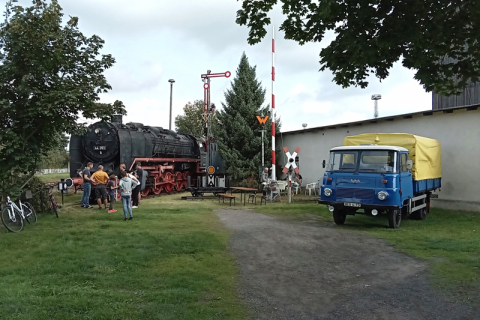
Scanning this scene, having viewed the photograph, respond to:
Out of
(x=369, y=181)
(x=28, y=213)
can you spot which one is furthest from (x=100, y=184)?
(x=369, y=181)

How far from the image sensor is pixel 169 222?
36.3 ft

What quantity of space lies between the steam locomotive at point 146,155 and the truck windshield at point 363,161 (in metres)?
7.64

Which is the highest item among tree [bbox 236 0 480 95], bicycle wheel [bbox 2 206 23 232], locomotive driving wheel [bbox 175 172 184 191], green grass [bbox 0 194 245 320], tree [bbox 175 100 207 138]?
tree [bbox 175 100 207 138]

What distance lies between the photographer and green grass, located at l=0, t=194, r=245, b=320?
4760 mm

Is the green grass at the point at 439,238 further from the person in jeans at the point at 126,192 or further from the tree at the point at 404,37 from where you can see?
the person in jeans at the point at 126,192

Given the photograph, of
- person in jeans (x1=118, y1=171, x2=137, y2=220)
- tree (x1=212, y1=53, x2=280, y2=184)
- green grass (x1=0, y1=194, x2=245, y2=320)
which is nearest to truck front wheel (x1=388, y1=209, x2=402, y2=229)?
green grass (x1=0, y1=194, x2=245, y2=320)

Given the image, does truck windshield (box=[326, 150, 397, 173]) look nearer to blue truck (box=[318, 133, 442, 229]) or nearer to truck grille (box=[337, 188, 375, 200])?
→ blue truck (box=[318, 133, 442, 229])

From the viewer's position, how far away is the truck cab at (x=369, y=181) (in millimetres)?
10102

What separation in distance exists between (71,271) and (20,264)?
1102 millimetres

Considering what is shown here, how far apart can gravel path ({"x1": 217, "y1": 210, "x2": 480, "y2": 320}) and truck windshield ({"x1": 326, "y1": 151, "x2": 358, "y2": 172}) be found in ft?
6.09

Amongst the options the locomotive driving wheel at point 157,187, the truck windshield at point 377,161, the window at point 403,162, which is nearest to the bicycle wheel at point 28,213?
the locomotive driving wheel at point 157,187

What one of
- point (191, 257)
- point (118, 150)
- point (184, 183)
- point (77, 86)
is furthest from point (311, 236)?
point (184, 183)

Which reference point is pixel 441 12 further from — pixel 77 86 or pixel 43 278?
pixel 77 86

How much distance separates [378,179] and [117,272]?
6823 millimetres
